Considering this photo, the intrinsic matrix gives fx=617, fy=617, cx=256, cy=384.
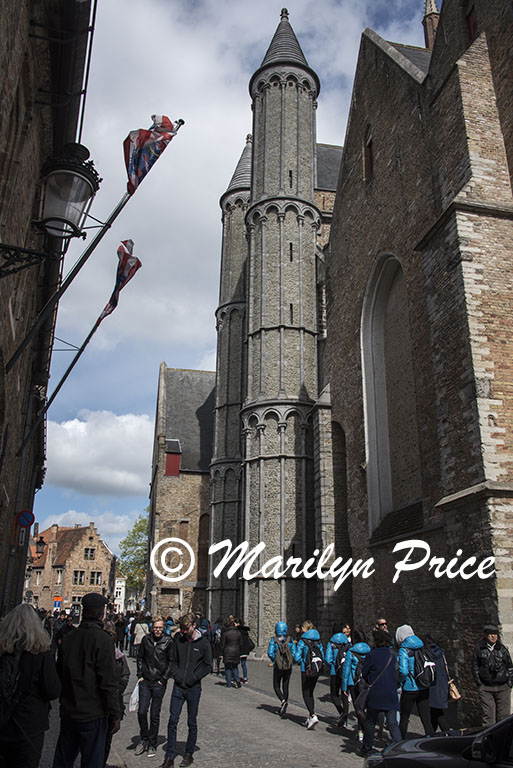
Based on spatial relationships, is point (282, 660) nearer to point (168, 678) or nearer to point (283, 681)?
point (283, 681)

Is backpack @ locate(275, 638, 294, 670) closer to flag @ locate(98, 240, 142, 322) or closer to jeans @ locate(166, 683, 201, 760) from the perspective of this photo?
jeans @ locate(166, 683, 201, 760)

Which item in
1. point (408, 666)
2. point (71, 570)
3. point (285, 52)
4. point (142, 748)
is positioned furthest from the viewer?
point (71, 570)

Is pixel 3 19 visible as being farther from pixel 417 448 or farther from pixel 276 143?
pixel 276 143

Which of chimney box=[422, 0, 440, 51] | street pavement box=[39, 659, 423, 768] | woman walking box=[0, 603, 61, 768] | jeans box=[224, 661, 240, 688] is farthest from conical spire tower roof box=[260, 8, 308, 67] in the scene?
woman walking box=[0, 603, 61, 768]

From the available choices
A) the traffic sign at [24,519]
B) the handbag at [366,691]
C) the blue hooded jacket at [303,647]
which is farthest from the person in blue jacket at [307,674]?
the traffic sign at [24,519]

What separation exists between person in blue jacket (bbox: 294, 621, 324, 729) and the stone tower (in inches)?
331

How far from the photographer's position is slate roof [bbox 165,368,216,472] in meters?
34.4

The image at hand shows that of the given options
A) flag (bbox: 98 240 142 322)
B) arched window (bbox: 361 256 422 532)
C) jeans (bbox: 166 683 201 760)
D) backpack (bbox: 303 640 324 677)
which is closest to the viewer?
jeans (bbox: 166 683 201 760)

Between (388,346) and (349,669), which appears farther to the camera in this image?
(388,346)

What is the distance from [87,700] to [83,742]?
0.82 feet

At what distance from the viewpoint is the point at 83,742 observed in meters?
3.92

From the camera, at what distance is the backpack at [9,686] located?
3320 mm

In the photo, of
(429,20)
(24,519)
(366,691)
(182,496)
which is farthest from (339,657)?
(429,20)

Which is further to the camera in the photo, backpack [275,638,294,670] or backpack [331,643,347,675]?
backpack [331,643,347,675]
